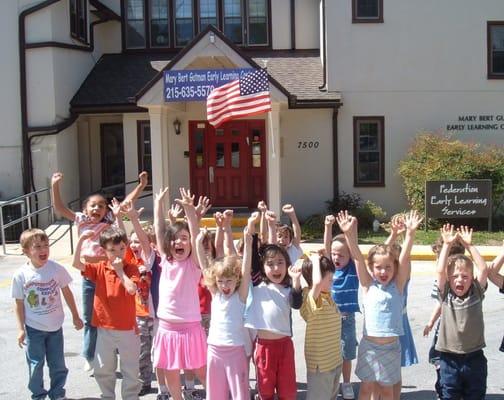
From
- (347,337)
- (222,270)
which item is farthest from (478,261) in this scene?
(222,270)

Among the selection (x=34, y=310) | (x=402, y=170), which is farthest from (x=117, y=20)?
(x=34, y=310)

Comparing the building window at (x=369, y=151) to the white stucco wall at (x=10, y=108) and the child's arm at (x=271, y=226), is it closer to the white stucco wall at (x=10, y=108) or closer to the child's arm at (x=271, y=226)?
the white stucco wall at (x=10, y=108)

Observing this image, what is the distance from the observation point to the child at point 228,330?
4566 mm

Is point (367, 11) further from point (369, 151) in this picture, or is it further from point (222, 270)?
point (222, 270)

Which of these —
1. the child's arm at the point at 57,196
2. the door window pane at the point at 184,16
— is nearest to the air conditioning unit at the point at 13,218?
the door window pane at the point at 184,16

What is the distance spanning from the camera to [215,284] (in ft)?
15.4

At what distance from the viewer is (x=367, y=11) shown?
16375 mm

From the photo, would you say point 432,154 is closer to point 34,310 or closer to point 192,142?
point 192,142

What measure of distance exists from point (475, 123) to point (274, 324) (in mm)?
13447

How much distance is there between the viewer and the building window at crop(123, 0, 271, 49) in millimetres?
18172

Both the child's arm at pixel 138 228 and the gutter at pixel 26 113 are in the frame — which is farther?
the gutter at pixel 26 113

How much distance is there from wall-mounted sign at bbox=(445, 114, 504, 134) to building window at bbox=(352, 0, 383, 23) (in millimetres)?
3216

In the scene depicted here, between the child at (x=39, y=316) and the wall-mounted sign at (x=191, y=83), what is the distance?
355 inches

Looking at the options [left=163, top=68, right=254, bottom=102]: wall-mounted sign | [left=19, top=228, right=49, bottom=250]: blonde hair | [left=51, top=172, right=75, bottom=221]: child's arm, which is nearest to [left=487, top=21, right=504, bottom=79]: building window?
[left=163, top=68, right=254, bottom=102]: wall-mounted sign
